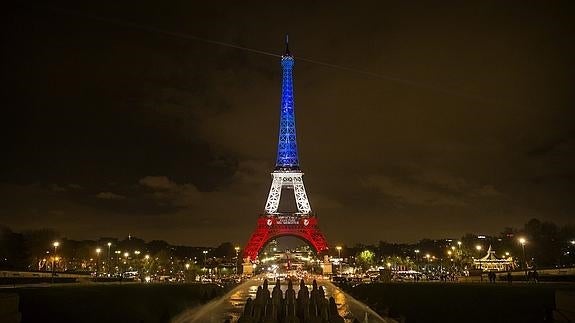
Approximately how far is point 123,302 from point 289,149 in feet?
341

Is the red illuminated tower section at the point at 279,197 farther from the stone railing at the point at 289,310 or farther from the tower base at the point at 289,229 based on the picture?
the stone railing at the point at 289,310

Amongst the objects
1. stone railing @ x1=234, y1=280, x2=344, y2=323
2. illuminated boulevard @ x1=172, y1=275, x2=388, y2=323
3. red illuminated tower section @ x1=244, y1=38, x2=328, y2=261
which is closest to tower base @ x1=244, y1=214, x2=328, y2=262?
red illuminated tower section @ x1=244, y1=38, x2=328, y2=261

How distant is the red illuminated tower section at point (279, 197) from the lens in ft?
387

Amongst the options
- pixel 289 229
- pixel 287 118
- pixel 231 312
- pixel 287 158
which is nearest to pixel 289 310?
pixel 231 312

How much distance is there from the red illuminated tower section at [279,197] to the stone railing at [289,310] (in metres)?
85.6

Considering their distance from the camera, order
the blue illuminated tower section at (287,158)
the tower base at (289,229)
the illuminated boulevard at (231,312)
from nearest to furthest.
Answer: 1. the illuminated boulevard at (231,312)
2. the tower base at (289,229)
3. the blue illuminated tower section at (287,158)

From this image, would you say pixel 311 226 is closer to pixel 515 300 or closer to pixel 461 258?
pixel 461 258

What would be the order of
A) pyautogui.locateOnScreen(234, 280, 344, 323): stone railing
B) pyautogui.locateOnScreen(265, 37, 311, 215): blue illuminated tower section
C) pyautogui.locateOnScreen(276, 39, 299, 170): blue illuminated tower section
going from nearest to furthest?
pyautogui.locateOnScreen(234, 280, 344, 323): stone railing < pyautogui.locateOnScreen(265, 37, 311, 215): blue illuminated tower section < pyautogui.locateOnScreen(276, 39, 299, 170): blue illuminated tower section

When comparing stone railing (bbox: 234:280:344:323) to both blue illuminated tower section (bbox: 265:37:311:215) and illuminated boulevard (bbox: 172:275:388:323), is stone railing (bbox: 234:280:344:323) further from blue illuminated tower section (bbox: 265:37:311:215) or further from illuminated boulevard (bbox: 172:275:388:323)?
blue illuminated tower section (bbox: 265:37:311:215)

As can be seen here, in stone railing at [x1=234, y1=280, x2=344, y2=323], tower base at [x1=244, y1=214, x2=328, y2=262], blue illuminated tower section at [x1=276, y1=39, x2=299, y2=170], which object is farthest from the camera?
blue illuminated tower section at [x1=276, y1=39, x2=299, y2=170]

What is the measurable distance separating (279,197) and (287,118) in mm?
20205

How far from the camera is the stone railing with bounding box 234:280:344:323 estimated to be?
20.9 m

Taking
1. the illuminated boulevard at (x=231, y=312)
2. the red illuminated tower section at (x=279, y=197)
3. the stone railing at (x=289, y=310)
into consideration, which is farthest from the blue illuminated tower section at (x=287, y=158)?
the stone railing at (x=289, y=310)

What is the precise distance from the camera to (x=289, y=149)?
436 feet
